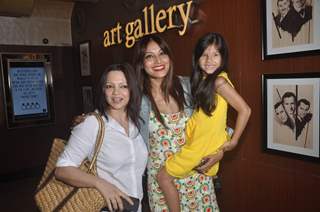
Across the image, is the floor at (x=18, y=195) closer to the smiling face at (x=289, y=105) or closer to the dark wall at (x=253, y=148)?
the dark wall at (x=253, y=148)

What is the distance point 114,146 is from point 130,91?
0.99ft

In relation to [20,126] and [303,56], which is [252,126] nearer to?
[303,56]

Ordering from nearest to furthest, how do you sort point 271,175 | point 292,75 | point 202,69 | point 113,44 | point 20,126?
point 202,69 → point 292,75 → point 271,175 → point 113,44 → point 20,126

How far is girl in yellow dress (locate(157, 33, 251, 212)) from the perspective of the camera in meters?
1.71

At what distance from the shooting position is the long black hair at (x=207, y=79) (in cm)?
172

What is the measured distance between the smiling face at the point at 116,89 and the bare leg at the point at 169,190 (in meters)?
0.50

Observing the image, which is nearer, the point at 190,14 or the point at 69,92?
the point at 190,14

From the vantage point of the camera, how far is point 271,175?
86.0 inches

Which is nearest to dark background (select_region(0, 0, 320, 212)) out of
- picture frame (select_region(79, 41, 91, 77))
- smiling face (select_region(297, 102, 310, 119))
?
smiling face (select_region(297, 102, 310, 119))

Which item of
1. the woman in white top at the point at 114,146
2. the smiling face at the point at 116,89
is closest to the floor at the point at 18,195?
the woman in white top at the point at 114,146

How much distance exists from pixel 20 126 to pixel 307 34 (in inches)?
170

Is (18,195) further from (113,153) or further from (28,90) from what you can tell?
(113,153)

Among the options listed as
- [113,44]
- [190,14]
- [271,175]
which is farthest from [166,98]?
[113,44]

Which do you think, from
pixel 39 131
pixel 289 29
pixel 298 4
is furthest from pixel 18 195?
pixel 298 4
